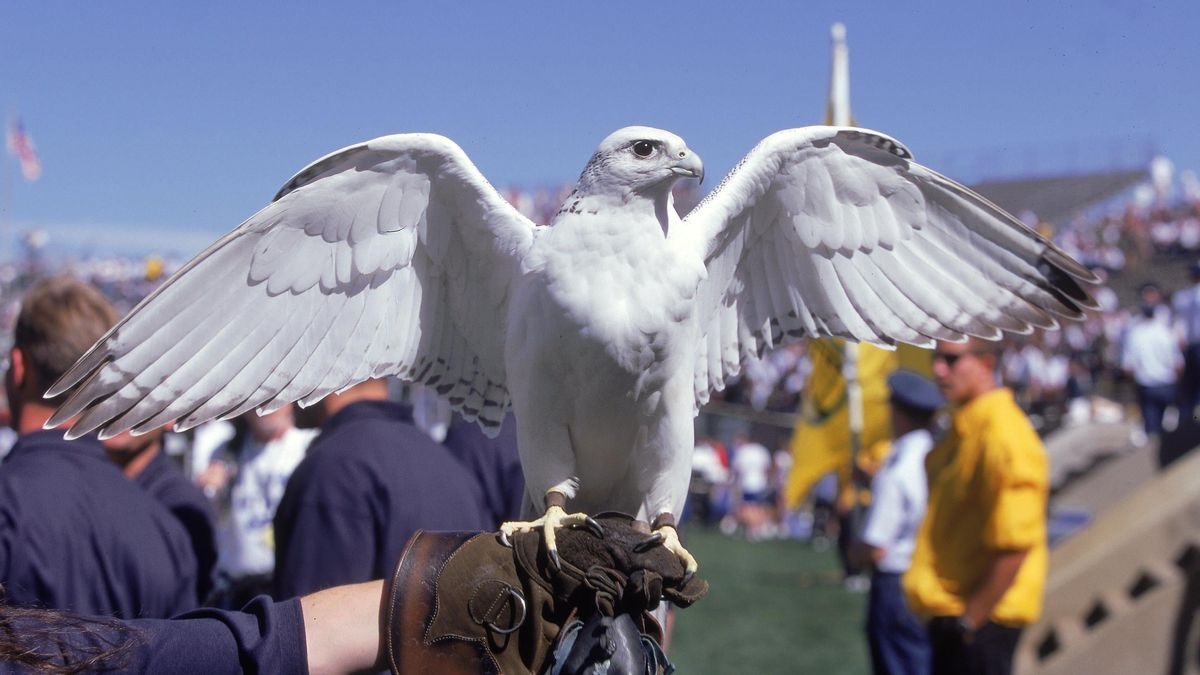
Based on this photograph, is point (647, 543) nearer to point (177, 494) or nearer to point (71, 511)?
point (71, 511)

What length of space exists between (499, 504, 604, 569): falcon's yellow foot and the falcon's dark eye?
755 millimetres

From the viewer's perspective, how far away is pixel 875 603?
557cm

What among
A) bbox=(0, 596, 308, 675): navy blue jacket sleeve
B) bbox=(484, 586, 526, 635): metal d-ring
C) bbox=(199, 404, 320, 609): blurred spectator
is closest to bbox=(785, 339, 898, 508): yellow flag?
bbox=(199, 404, 320, 609): blurred spectator

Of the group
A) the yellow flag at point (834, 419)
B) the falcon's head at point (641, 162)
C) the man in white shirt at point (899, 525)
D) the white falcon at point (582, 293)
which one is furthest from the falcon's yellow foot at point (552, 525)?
the yellow flag at point (834, 419)

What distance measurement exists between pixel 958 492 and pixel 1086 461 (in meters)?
10.3

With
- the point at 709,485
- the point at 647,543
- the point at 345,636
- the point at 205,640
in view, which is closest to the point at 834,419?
the point at 647,543

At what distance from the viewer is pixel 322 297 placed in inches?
97.9

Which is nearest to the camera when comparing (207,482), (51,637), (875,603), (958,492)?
(51,637)

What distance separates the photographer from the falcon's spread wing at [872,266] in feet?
8.78

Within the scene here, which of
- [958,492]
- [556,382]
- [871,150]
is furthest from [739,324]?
[958,492]

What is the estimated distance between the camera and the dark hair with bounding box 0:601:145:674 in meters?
1.69

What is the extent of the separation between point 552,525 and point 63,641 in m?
0.83

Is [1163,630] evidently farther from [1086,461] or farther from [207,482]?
[1086,461]

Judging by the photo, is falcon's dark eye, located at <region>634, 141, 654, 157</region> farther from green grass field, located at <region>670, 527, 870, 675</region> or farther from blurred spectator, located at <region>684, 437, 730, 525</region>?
blurred spectator, located at <region>684, 437, 730, 525</region>
